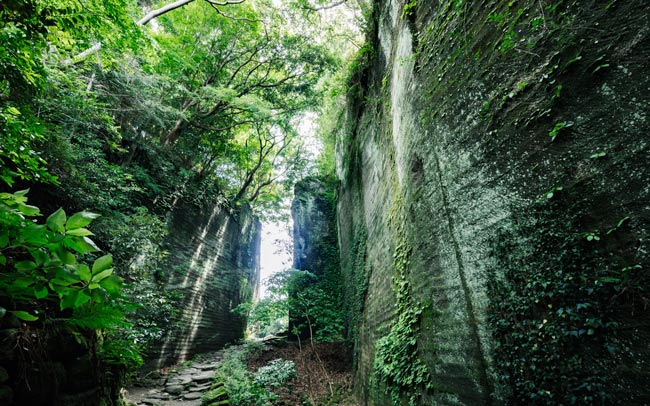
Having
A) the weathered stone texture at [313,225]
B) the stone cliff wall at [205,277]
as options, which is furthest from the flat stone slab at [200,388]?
the weathered stone texture at [313,225]

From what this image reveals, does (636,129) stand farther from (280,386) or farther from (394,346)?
(280,386)

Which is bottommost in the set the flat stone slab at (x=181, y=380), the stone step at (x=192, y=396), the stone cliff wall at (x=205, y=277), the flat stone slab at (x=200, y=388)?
the stone step at (x=192, y=396)

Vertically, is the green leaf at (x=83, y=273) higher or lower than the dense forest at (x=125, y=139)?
lower

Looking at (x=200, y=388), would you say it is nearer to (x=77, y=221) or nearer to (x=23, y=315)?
(x=23, y=315)

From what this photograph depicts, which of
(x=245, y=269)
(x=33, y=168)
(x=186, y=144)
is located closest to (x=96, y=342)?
(x=33, y=168)

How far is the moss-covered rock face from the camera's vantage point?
5.18ft

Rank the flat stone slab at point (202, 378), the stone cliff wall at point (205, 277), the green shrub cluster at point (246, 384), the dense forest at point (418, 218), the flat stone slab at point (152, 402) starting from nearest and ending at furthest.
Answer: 1. the dense forest at point (418, 218)
2. the flat stone slab at point (152, 402)
3. the green shrub cluster at point (246, 384)
4. the flat stone slab at point (202, 378)
5. the stone cliff wall at point (205, 277)

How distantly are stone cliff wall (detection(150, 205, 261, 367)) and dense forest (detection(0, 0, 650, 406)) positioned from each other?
0.75ft

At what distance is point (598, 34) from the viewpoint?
181 cm

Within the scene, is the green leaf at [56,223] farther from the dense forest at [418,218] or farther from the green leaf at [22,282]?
the green leaf at [22,282]

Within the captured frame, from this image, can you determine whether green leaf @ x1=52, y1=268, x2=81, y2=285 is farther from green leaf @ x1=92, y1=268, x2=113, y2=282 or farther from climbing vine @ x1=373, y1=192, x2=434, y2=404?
climbing vine @ x1=373, y1=192, x2=434, y2=404

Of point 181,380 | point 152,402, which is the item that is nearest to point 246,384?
point 152,402

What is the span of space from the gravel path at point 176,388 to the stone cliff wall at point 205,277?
768 mm

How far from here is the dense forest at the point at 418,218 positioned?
1495mm
